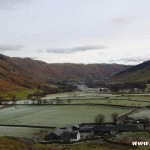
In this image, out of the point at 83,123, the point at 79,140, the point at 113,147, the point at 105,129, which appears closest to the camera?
the point at 113,147

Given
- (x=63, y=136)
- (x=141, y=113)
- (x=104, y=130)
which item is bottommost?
(x=63, y=136)

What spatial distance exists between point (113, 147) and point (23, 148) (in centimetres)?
1463

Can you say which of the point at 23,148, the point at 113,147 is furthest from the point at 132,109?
the point at 23,148

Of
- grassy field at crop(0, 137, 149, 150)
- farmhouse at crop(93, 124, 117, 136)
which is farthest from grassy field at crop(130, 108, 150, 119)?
grassy field at crop(0, 137, 149, 150)

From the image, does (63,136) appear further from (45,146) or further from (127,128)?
(127,128)

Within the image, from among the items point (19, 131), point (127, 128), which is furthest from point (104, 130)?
point (19, 131)

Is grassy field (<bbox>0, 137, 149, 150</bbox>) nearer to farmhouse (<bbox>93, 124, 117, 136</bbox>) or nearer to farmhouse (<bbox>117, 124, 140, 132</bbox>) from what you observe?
farmhouse (<bbox>93, 124, 117, 136</bbox>)

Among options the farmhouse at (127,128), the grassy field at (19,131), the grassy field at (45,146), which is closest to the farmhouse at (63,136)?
the grassy field at (19,131)

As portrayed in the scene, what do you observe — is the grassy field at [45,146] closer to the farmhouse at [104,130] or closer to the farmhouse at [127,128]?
the farmhouse at [104,130]

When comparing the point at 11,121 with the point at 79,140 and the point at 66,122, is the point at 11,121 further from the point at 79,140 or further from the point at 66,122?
the point at 79,140

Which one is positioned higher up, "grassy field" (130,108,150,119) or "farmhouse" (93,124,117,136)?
"grassy field" (130,108,150,119)

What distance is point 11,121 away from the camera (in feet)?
318

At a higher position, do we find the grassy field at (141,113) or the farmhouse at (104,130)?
the grassy field at (141,113)

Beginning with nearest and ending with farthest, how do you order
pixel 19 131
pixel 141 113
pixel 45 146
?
pixel 45 146, pixel 19 131, pixel 141 113
